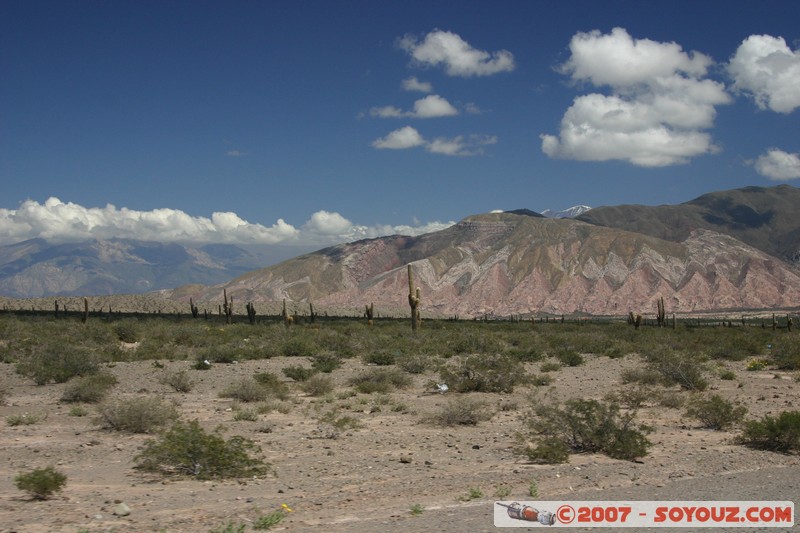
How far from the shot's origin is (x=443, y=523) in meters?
8.05

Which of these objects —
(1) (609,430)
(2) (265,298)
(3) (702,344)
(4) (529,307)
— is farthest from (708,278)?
(1) (609,430)

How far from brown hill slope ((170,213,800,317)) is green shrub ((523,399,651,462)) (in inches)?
5730

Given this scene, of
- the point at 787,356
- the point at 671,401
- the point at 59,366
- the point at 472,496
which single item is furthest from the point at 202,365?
the point at 787,356

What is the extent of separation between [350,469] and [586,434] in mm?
4242

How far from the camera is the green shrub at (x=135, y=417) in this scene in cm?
1352

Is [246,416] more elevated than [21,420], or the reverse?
[21,420]

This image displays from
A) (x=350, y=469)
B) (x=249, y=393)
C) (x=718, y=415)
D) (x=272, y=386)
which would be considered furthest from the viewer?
(x=272, y=386)

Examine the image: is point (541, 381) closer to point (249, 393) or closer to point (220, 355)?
point (249, 393)

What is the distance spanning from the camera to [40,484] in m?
8.87

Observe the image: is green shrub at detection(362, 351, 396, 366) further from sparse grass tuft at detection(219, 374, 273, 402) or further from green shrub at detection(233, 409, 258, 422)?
green shrub at detection(233, 409, 258, 422)

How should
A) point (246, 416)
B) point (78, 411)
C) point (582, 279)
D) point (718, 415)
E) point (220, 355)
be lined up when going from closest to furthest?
1. point (718, 415)
2. point (246, 416)
3. point (78, 411)
4. point (220, 355)
5. point (582, 279)

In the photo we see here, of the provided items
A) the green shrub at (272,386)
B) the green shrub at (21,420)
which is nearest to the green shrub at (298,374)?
the green shrub at (272,386)

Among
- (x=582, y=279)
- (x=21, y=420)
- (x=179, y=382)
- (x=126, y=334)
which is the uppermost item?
(x=582, y=279)

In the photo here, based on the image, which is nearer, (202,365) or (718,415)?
(718,415)
